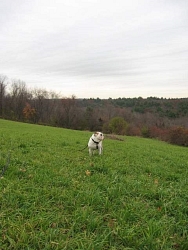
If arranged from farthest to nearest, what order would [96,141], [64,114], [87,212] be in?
[64,114], [96,141], [87,212]

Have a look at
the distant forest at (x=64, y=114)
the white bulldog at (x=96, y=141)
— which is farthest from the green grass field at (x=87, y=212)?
the distant forest at (x=64, y=114)

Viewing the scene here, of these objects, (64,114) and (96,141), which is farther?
(64,114)

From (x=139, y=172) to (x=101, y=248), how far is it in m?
4.06

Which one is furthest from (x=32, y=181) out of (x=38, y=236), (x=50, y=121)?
(x=50, y=121)

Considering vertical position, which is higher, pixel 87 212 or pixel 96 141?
pixel 96 141

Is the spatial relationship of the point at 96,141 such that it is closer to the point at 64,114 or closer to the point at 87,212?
the point at 87,212

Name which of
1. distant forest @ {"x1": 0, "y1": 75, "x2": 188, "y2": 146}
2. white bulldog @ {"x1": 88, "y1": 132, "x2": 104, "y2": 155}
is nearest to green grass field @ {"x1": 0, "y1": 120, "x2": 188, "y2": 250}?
white bulldog @ {"x1": 88, "y1": 132, "x2": 104, "y2": 155}

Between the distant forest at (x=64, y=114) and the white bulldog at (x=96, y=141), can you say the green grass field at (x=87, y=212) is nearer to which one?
the white bulldog at (x=96, y=141)

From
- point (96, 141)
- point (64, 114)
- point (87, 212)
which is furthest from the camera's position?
point (64, 114)

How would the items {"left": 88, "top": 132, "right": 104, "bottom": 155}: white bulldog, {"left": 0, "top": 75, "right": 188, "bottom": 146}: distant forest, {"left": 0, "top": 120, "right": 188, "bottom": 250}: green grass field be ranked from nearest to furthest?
{"left": 0, "top": 120, "right": 188, "bottom": 250}: green grass field < {"left": 88, "top": 132, "right": 104, "bottom": 155}: white bulldog < {"left": 0, "top": 75, "right": 188, "bottom": 146}: distant forest

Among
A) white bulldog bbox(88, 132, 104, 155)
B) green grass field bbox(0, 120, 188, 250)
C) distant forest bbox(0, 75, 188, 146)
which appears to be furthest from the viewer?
distant forest bbox(0, 75, 188, 146)

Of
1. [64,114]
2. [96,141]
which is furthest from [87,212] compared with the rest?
[64,114]

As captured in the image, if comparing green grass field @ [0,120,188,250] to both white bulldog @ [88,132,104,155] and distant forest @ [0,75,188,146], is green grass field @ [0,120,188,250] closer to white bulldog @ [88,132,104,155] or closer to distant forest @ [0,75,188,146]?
white bulldog @ [88,132,104,155]

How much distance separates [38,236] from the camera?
2639 mm
